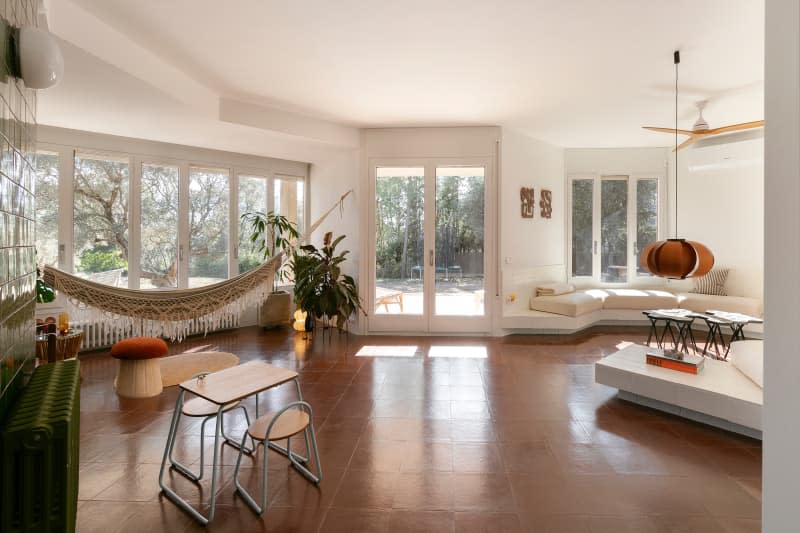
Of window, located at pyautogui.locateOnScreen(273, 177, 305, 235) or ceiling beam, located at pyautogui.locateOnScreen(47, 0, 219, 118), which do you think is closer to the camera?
ceiling beam, located at pyautogui.locateOnScreen(47, 0, 219, 118)

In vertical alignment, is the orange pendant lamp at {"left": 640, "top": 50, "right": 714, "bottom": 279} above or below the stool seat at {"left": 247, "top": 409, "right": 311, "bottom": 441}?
above

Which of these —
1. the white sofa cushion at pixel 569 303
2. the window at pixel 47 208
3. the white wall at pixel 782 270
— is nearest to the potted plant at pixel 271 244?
the window at pixel 47 208

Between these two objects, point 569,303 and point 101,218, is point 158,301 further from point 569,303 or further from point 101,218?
point 569,303

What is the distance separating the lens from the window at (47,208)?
14.1ft

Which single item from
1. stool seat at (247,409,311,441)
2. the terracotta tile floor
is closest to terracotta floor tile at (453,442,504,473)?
the terracotta tile floor

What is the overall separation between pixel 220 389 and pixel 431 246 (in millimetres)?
3638

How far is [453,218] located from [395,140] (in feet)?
3.96

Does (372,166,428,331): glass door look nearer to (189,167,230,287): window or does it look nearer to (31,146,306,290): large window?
(31,146,306,290): large window

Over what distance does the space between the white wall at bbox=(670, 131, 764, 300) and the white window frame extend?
0.25 meters

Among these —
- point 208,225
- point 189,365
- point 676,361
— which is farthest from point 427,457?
point 208,225

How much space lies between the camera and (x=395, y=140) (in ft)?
17.1

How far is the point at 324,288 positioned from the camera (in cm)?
498

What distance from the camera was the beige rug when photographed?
140 inches

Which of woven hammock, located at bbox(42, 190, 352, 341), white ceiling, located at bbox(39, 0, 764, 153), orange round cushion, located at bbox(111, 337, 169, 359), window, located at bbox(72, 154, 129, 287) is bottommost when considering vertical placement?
orange round cushion, located at bbox(111, 337, 169, 359)
